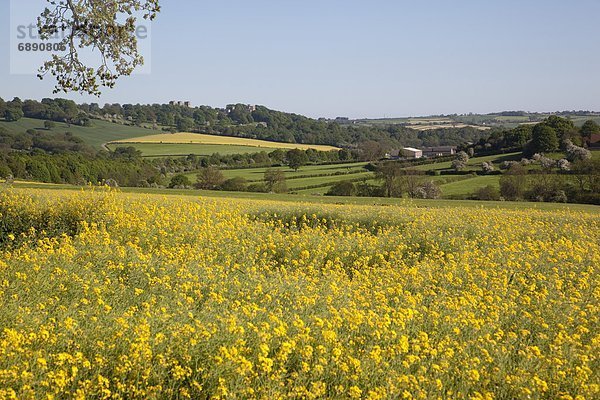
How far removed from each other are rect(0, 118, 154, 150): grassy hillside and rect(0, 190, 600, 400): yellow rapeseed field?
73.4m

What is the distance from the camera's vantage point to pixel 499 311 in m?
6.80

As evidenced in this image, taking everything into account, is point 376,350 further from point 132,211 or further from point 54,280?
point 132,211

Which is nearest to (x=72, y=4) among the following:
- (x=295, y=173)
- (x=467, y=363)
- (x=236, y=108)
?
(x=467, y=363)

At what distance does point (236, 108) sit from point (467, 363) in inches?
5150

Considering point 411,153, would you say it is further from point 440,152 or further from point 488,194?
point 488,194

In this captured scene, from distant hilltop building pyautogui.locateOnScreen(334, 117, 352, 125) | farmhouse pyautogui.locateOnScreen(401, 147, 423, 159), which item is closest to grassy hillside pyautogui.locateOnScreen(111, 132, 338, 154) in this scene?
farmhouse pyautogui.locateOnScreen(401, 147, 423, 159)

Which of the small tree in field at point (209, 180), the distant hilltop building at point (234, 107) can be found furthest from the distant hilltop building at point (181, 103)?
the small tree in field at point (209, 180)

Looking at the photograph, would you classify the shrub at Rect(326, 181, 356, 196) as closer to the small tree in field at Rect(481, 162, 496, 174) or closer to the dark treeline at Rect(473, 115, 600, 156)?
the small tree in field at Rect(481, 162, 496, 174)

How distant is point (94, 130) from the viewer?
91.1m

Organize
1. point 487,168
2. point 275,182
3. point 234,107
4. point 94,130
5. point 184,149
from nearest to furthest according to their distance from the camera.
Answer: point 275,182 < point 487,168 < point 184,149 < point 94,130 < point 234,107

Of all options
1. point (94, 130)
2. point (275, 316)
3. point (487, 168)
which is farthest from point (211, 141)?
point (275, 316)

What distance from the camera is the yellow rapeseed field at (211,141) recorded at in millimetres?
92375

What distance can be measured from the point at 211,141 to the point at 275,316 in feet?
307

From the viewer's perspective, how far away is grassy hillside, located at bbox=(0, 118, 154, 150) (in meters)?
78.6
